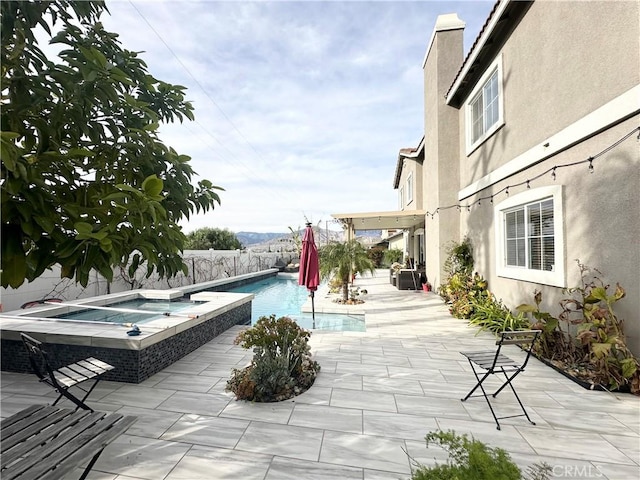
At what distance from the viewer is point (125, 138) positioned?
2.32m

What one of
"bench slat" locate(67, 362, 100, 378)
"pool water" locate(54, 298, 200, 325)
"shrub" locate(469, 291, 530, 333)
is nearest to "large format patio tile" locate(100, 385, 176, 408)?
"bench slat" locate(67, 362, 100, 378)

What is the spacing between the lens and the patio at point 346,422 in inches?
116

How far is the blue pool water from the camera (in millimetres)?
8852

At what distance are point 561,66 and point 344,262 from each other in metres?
8.13

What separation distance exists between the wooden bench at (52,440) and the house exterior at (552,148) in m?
6.76

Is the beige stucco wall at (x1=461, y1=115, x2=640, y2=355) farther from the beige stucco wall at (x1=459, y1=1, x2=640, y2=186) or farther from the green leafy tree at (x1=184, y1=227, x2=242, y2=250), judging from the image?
the green leafy tree at (x1=184, y1=227, x2=242, y2=250)

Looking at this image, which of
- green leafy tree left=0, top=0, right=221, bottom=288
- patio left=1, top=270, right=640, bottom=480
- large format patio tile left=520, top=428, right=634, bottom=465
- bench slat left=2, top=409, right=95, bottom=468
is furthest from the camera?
large format patio tile left=520, top=428, right=634, bottom=465

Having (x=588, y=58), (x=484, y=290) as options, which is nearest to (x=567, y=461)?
(x=588, y=58)

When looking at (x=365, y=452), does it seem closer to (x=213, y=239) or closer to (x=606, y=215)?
(x=606, y=215)

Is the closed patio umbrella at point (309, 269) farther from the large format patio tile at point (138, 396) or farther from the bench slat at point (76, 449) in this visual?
the bench slat at point (76, 449)

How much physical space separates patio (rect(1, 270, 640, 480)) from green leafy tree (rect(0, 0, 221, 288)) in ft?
7.30

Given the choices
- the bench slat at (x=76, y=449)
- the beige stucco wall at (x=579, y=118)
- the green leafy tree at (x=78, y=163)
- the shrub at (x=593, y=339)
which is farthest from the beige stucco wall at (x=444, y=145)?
the bench slat at (x=76, y=449)

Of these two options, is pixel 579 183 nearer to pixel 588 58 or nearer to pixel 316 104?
pixel 588 58

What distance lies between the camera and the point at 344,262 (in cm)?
1173
